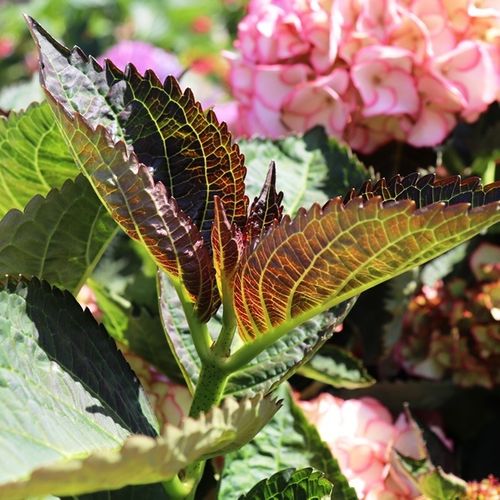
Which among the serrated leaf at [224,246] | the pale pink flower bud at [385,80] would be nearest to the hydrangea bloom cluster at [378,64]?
the pale pink flower bud at [385,80]

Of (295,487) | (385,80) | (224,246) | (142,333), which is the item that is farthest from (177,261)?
(385,80)

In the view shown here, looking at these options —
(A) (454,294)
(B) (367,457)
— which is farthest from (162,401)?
(A) (454,294)

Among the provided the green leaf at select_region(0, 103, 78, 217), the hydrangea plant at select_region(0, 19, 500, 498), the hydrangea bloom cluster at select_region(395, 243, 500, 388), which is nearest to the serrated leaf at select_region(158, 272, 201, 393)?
the hydrangea plant at select_region(0, 19, 500, 498)

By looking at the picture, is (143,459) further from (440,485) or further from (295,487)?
(440,485)

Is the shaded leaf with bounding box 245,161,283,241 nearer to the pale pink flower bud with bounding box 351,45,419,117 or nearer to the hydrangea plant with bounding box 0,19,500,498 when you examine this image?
the hydrangea plant with bounding box 0,19,500,498

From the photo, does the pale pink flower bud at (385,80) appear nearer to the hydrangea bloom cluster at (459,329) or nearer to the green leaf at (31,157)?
the hydrangea bloom cluster at (459,329)

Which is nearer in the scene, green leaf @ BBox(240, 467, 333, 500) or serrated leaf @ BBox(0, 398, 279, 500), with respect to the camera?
serrated leaf @ BBox(0, 398, 279, 500)
